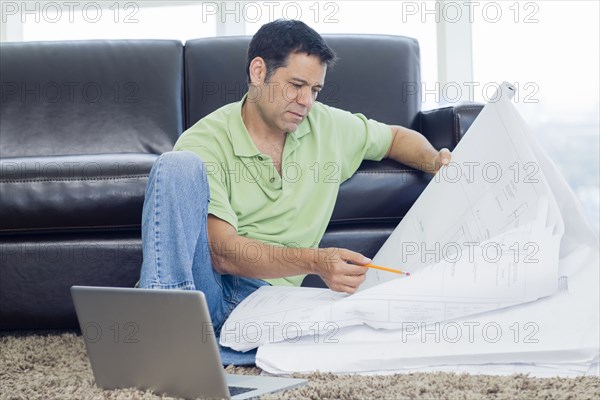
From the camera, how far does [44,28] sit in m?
2.94

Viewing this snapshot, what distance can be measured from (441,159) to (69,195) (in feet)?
2.45

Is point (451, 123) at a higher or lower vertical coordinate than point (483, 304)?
higher

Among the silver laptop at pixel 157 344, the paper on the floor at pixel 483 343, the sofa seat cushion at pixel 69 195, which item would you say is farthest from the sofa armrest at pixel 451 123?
the silver laptop at pixel 157 344

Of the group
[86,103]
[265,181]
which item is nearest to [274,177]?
[265,181]

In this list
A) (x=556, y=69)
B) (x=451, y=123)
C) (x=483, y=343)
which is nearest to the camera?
(x=483, y=343)

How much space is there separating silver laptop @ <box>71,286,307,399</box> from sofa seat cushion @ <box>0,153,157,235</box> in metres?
0.54

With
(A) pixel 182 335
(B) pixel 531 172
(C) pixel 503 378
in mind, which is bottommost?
(C) pixel 503 378

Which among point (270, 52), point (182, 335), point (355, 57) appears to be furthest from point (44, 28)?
point (182, 335)

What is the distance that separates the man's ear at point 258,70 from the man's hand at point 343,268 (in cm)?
46

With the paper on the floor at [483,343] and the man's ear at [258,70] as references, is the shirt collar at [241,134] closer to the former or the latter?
the man's ear at [258,70]

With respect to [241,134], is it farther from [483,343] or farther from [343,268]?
[483,343]

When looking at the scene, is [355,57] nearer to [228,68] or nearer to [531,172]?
[228,68]

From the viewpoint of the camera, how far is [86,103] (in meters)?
2.27

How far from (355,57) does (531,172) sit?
105 cm
